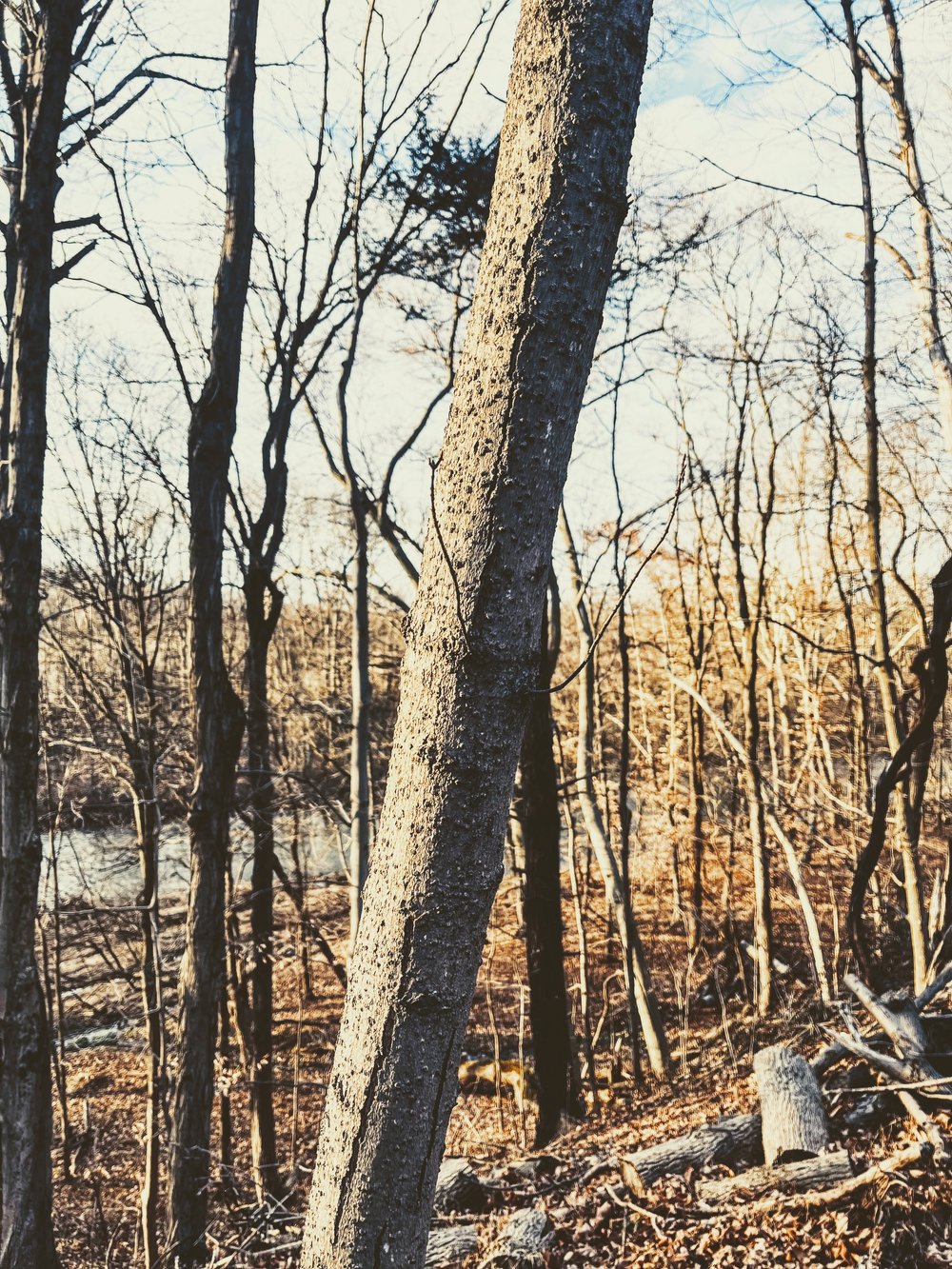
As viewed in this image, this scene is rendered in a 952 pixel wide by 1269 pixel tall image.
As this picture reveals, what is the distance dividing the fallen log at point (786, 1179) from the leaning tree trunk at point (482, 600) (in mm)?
2874

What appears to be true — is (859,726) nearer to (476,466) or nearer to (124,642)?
(124,642)

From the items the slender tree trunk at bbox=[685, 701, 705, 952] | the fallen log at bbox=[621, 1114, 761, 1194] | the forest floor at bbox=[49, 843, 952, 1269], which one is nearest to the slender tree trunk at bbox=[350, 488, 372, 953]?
the forest floor at bbox=[49, 843, 952, 1269]

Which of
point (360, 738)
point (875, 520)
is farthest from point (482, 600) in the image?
point (360, 738)

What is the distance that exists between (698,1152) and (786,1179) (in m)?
0.66

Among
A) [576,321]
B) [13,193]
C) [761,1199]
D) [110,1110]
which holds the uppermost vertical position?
[13,193]

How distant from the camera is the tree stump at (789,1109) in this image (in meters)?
3.92

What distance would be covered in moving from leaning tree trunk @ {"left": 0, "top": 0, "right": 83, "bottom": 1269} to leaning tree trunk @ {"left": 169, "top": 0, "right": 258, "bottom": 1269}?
80 centimetres

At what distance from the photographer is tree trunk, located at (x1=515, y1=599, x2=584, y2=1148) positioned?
792 centimetres

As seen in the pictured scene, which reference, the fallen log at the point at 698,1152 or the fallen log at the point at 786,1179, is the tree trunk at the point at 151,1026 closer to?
the fallen log at the point at 698,1152

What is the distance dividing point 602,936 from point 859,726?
5426 millimetres

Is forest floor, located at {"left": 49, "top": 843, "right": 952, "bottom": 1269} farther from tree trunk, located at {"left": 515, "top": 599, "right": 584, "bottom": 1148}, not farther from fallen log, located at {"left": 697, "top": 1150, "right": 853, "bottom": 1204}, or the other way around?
tree trunk, located at {"left": 515, "top": 599, "right": 584, "bottom": 1148}

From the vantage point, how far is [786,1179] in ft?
12.1

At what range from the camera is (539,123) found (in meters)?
1.46

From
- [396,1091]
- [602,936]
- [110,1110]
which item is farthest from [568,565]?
[396,1091]
